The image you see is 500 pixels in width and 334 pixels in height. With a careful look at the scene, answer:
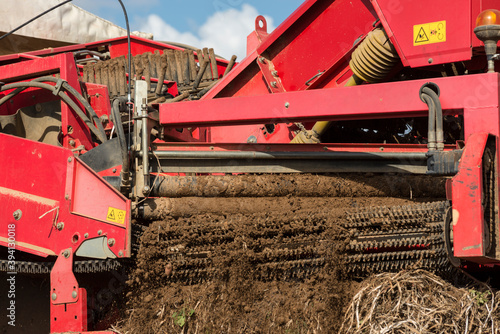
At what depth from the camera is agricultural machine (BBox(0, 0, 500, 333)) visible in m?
2.62

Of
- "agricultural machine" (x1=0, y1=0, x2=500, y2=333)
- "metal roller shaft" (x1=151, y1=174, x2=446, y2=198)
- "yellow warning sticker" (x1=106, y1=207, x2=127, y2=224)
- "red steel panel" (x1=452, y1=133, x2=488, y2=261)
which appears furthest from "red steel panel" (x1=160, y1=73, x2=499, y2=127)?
"yellow warning sticker" (x1=106, y1=207, x2=127, y2=224)

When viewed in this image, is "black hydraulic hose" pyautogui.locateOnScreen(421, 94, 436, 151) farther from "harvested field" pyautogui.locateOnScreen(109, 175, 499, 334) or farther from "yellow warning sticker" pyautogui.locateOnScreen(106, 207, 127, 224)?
"yellow warning sticker" pyautogui.locateOnScreen(106, 207, 127, 224)

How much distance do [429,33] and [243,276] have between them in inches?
62.3

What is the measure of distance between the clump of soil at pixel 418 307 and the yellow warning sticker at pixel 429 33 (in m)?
1.20

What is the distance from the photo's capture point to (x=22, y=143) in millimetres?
3184

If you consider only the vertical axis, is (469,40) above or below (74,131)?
above

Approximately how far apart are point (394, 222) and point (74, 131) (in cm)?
197

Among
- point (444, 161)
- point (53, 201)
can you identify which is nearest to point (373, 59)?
point (444, 161)

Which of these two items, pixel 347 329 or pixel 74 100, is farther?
Result: pixel 74 100

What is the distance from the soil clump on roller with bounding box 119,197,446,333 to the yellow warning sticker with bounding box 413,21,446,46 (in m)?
1.02

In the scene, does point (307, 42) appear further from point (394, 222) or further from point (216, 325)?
point (216, 325)

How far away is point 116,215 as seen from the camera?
298 cm

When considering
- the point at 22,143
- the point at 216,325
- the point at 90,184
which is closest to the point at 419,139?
the point at 216,325

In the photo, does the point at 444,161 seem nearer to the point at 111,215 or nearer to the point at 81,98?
the point at 111,215
